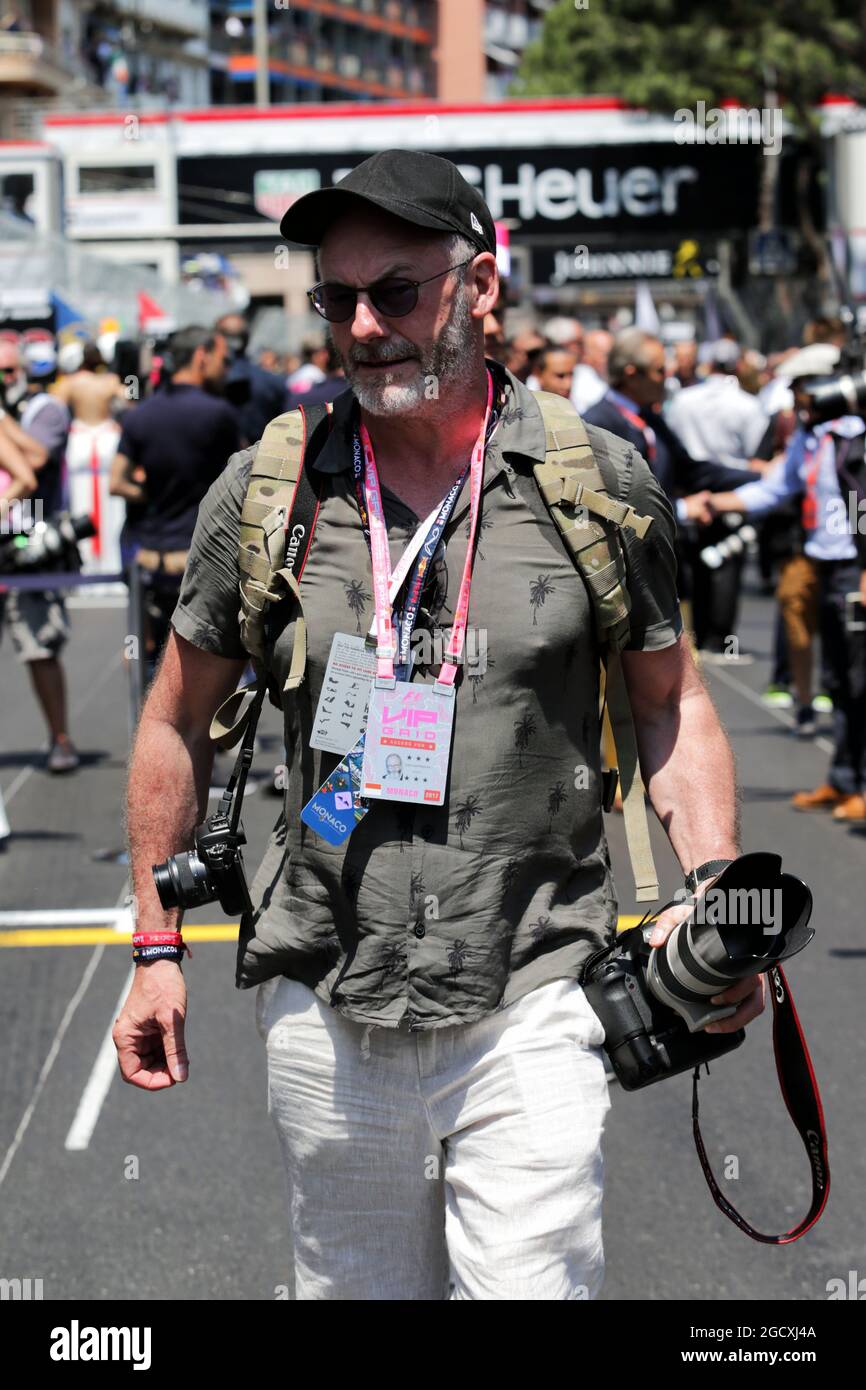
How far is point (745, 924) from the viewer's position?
8.18 ft

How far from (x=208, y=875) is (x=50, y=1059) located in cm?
301

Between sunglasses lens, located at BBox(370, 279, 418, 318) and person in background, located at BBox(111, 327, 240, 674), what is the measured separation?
5.86 m

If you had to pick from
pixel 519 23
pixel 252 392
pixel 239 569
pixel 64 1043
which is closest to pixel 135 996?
pixel 239 569

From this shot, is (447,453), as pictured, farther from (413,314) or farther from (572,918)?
(572,918)

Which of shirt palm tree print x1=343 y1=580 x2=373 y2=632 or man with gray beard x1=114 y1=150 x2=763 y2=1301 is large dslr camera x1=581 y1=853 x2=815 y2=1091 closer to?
man with gray beard x1=114 y1=150 x2=763 y2=1301

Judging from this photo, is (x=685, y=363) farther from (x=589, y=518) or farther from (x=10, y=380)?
(x=589, y=518)

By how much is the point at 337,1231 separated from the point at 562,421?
1.22 m

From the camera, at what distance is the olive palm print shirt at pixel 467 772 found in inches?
105

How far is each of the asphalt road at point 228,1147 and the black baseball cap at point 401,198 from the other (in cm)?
237

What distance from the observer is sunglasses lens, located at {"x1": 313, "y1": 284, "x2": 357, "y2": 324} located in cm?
271

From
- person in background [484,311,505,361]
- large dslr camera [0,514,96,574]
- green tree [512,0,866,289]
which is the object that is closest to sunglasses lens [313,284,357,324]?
person in background [484,311,505,361]

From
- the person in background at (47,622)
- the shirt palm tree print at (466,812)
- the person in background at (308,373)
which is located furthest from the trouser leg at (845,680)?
the person in background at (308,373)

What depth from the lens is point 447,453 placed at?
2814 millimetres

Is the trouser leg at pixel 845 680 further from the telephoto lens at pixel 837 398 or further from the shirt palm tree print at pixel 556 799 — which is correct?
the shirt palm tree print at pixel 556 799
